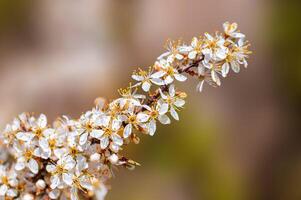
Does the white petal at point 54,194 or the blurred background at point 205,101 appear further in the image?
the blurred background at point 205,101

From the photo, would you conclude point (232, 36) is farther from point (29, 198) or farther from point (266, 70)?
point (266, 70)

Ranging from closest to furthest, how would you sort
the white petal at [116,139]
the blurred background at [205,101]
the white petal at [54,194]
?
the white petal at [116,139], the white petal at [54,194], the blurred background at [205,101]

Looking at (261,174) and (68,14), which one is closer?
(261,174)

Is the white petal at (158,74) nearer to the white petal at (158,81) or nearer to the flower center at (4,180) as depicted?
the white petal at (158,81)

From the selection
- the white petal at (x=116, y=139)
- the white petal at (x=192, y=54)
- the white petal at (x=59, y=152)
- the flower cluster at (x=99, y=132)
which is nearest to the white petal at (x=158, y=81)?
the flower cluster at (x=99, y=132)

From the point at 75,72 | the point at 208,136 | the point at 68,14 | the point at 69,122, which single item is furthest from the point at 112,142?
the point at 68,14

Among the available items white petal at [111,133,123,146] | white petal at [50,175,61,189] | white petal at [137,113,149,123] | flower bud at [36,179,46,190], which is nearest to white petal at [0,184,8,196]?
flower bud at [36,179,46,190]
